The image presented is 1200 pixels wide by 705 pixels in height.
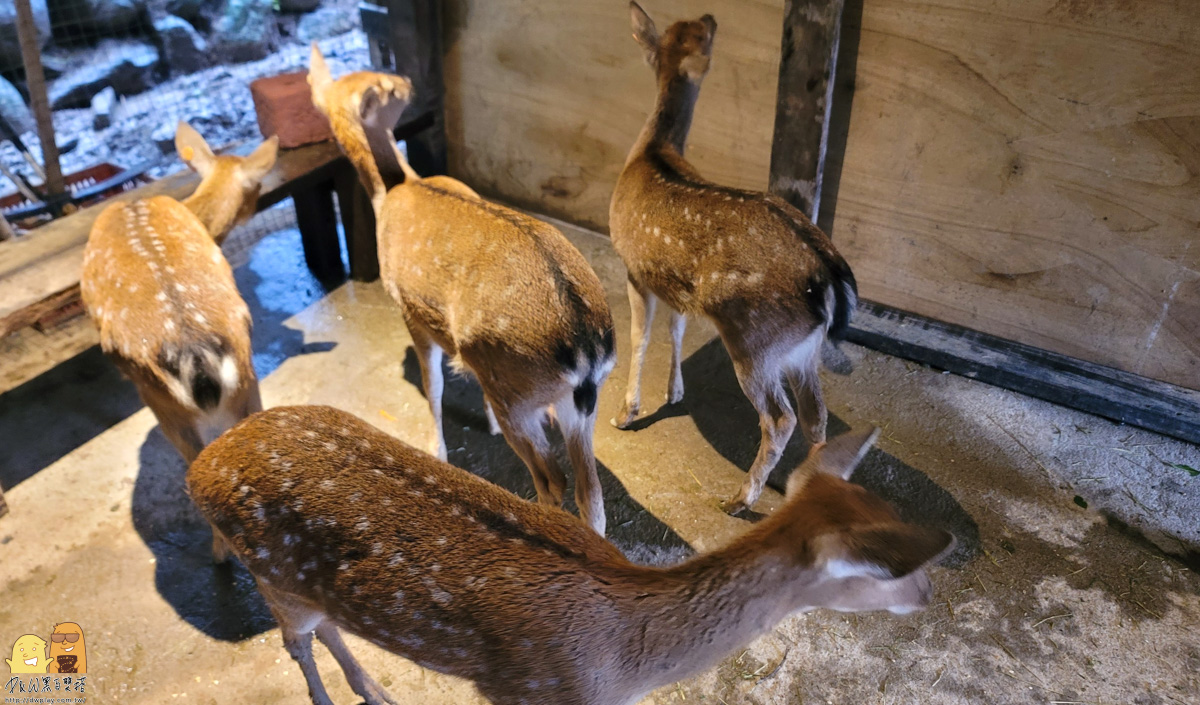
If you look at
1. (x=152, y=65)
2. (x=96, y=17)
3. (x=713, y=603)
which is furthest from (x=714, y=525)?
(x=96, y=17)

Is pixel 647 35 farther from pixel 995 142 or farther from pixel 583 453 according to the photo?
pixel 583 453

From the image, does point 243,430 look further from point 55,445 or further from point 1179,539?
point 1179,539

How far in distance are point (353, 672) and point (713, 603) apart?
124 centimetres

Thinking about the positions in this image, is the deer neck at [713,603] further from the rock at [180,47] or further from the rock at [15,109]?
the rock at [180,47]

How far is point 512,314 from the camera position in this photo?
8.86 ft

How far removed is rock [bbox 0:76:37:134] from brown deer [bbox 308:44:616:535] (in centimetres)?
470

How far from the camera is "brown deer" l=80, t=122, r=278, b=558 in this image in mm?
2668

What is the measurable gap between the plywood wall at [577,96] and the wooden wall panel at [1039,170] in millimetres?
526

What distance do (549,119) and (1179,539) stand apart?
3.64 metres

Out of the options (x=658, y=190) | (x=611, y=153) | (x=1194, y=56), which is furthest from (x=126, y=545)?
(x=1194, y=56)

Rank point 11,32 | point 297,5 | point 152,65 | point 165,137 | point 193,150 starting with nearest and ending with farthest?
point 193,150
point 165,137
point 11,32
point 152,65
point 297,5

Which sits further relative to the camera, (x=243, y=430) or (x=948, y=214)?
(x=948, y=214)

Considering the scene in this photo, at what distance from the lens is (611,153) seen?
469 centimetres

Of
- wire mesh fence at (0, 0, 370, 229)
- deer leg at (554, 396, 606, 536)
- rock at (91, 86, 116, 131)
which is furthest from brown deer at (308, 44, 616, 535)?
rock at (91, 86, 116, 131)
